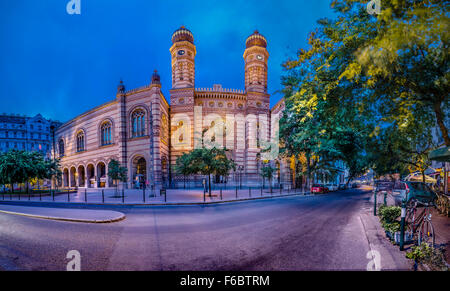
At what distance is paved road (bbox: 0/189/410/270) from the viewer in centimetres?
417

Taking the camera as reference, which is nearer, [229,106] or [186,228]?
[186,228]

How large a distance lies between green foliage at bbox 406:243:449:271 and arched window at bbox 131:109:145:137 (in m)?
29.2

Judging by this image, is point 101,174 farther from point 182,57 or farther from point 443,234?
point 443,234

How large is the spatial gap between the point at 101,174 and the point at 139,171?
9.74 meters

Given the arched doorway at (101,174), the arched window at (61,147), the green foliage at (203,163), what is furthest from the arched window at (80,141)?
the green foliage at (203,163)

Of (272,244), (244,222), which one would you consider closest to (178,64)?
(244,222)

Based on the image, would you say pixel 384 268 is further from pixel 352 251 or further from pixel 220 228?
pixel 220 228

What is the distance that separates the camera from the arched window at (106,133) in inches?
1216

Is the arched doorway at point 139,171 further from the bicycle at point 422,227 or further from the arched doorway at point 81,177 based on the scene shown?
the bicycle at point 422,227

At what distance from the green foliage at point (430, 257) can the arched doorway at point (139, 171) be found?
27917 mm

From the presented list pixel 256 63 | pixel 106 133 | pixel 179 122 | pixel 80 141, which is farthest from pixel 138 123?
pixel 256 63

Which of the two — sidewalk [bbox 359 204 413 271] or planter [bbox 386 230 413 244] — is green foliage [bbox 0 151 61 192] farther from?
planter [bbox 386 230 413 244]
